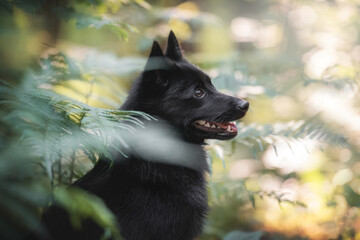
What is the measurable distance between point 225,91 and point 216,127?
39.7 inches

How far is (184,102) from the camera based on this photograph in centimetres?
228

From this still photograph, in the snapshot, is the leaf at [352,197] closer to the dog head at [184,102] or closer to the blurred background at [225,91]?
the blurred background at [225,91]

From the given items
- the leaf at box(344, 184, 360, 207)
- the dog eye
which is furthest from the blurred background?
the dog eye

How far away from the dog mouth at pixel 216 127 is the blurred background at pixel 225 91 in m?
0.19

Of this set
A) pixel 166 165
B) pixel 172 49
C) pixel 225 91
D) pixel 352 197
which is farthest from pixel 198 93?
pixel 352 197

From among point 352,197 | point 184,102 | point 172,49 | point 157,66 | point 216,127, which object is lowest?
point 352,197

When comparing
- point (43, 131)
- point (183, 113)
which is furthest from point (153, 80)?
point (43, 131)

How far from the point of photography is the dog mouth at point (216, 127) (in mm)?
A: 2283

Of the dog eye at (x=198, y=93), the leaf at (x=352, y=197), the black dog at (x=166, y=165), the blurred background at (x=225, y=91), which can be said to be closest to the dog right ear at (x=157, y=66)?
the black dog at (x=166, y=165)

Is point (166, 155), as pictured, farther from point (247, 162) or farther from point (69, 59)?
point (247, 162)

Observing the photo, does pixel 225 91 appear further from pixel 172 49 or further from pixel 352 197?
pixel 352 197

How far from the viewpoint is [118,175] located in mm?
1936

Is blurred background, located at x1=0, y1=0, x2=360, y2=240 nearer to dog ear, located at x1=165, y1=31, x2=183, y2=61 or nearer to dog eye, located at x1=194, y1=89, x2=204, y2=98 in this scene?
dog ear, located at x1=165, y1=31, x2=183, y2=61

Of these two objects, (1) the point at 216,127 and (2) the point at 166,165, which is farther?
(1) the point at 216,127
